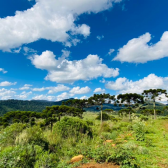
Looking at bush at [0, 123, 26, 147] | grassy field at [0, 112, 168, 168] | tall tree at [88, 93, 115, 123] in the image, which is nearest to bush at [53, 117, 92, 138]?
grassy field at [0, 112, 168, 168]

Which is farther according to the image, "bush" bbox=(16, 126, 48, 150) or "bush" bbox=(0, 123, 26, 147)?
"bush" bbox=(0, 123, 26, 147)

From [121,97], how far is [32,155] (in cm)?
2904

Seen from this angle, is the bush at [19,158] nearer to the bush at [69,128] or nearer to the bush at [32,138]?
the bush at [32,138]

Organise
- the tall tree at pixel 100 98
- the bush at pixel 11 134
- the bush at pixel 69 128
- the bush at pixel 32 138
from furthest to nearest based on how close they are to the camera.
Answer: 1. the tall tree at pixel 100 98
2. the bush at pixel 69 128
3. the bush at pixel 11 134
4. the bush at pixel 32 138

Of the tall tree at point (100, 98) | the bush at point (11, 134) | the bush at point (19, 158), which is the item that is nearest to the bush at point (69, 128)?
the bush at point (11, 134)

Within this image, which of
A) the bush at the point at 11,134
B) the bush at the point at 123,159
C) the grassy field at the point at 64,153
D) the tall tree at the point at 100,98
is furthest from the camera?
the tall tree at the point at 100,98

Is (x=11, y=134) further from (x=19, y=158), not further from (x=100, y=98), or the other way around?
(x=100, y=98)

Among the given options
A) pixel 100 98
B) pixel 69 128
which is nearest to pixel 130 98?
pixel 100 98

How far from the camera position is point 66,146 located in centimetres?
760

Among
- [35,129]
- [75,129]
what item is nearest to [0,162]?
[35,129]

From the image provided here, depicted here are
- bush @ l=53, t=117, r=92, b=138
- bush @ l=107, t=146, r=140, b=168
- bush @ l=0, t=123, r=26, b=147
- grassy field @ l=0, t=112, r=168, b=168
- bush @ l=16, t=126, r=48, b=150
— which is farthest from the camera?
bush @ l=53, t=117, r=92, b=138

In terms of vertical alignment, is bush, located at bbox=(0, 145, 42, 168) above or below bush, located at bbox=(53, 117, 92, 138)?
below

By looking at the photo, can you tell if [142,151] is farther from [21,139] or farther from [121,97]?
[121,97]

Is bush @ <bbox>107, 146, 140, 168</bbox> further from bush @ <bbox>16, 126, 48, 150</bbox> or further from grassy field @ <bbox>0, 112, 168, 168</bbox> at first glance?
bush @ <bbox>16, 126, 48, 150</bbox>
